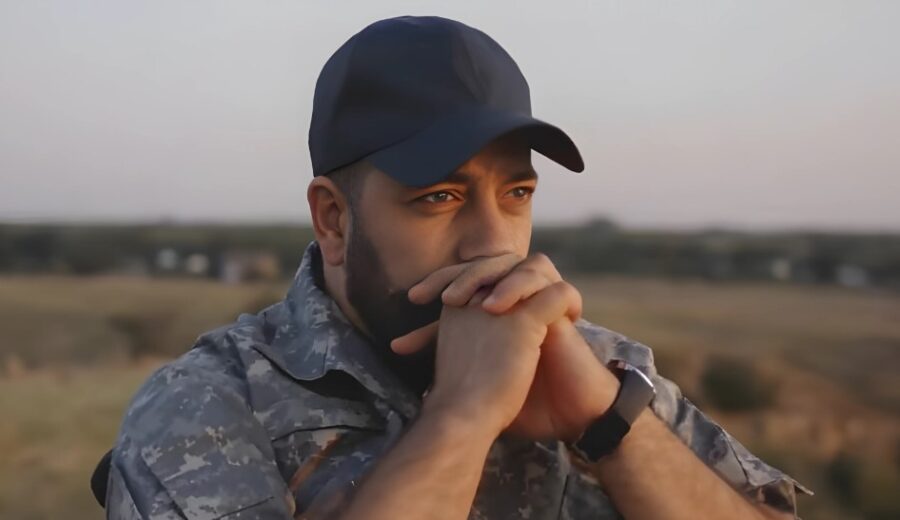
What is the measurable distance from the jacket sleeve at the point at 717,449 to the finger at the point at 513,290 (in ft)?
1.61

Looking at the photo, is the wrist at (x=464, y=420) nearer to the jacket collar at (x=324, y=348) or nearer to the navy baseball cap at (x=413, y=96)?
the jacket collar at (x=324, y=348)

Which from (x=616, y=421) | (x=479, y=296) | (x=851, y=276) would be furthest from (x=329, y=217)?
(x=851, y=276)

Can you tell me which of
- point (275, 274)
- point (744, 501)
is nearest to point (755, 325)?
point (275, 274)

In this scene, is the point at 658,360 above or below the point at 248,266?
above

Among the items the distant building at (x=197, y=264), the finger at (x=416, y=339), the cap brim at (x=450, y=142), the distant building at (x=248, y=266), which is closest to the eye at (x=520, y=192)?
the cap brim at (x=450, y=142)

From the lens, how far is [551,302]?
249cm

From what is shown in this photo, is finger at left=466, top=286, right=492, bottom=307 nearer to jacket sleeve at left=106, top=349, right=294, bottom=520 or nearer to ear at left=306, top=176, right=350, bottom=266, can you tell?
ear at left=306, top=176, right=350, bottom=266

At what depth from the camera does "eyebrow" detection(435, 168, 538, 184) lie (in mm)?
2559

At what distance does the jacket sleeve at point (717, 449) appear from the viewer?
2.86 meters

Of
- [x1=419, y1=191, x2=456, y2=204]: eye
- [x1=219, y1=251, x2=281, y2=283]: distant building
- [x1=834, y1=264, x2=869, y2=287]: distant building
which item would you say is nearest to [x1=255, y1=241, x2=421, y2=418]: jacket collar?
[x1=419, y1=191, x2=456, y2=204]: eye

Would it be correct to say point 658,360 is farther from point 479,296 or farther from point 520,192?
point 479,296

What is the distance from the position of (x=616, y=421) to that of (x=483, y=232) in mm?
529

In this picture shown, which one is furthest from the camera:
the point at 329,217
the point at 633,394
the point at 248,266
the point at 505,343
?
the point at 248,266

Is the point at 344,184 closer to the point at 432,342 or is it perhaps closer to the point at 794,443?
the point at 432,342
